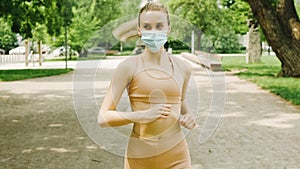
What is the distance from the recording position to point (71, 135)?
26.2 ft

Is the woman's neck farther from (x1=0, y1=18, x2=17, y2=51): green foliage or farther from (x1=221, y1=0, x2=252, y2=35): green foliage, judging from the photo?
(x1=0, y1=18, x2=17, y2=51): green foliage

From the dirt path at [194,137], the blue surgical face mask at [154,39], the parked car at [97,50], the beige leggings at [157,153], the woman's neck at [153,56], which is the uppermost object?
the blue surgical face mask at [154,39]

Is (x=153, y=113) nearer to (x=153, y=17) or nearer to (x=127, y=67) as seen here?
(x=127, y=67)

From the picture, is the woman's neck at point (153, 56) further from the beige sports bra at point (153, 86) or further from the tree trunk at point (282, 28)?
the tree trunk at point (282, 28)

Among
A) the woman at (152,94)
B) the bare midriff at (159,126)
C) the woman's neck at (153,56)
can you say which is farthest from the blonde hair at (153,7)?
the bare midriff at (159,126)

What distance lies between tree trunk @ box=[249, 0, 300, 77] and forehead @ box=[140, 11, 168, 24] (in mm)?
18029

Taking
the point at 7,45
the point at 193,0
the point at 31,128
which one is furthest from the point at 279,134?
the point at 7,45

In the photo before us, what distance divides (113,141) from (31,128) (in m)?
6.71

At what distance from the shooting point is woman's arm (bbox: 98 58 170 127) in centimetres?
193

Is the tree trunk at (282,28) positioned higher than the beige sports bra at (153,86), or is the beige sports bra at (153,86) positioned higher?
the tree trunk at (282,28)

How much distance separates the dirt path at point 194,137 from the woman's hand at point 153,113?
30 centimetres

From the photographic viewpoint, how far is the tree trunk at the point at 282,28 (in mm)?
19344

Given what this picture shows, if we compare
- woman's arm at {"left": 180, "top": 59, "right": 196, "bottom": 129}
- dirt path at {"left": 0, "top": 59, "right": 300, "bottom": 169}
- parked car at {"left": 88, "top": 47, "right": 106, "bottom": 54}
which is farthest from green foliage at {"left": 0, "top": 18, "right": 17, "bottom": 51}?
woman's arm at {"left": 180, "top": 59, "right": 196, "bottom": 129}

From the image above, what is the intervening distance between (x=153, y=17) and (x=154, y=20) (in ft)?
0.05
